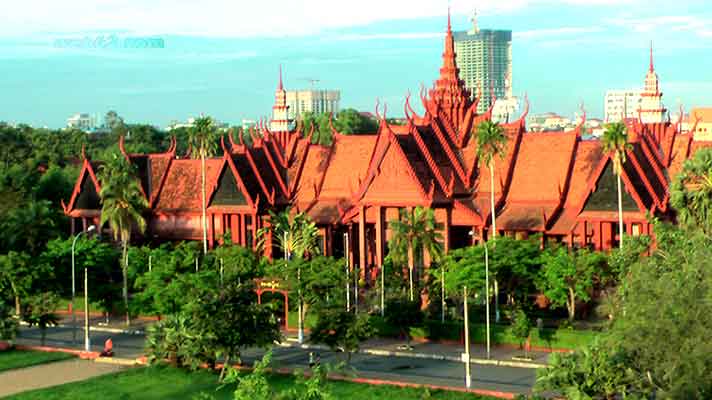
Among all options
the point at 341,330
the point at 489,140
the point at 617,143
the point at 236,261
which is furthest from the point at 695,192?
the point at 236,261

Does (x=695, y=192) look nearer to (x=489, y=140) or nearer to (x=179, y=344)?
(x=489, y=140)

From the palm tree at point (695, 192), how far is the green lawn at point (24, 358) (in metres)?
28.5

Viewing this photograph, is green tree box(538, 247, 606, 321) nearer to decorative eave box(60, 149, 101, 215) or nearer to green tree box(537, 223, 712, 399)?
green tree box(537, 223, 712, 399)

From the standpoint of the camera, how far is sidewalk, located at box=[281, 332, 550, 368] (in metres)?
53.7

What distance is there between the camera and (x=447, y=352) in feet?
185

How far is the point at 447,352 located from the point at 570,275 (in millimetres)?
6673

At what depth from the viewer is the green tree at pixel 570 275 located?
5772 cm

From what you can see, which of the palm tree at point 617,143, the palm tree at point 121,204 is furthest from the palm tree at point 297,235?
the palm tree at point 617,143

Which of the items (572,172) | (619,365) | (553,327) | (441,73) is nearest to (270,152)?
(441,73)

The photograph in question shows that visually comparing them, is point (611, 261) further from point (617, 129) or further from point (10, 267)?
point (10, 267)

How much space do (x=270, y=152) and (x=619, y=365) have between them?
45232 mm

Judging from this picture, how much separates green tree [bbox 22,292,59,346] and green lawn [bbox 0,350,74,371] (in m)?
1.60

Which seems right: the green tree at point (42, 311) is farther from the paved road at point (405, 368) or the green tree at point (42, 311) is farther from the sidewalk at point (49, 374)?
the sidewalk at point (49, 374)

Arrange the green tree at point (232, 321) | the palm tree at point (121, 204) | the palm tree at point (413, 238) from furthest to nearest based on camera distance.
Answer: the palm tree at point (121, 204), the palm tree at point (413, 238), the green tree at point (232, 321)
